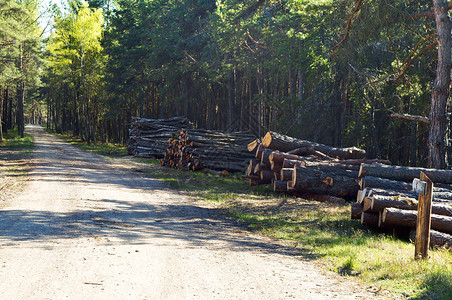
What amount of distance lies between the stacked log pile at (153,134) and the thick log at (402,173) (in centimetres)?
1685

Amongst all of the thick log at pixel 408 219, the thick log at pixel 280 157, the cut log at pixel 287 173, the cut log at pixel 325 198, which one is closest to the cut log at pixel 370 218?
the thick log at pixel 408 219

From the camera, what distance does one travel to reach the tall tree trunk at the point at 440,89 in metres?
12.8

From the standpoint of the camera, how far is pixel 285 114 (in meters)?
24.0

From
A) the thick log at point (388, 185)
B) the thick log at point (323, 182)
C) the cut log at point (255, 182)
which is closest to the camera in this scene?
the thick log at point (388, 185)

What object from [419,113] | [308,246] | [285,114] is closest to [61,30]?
[285,114]

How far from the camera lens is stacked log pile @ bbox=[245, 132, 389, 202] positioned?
13.3 metres

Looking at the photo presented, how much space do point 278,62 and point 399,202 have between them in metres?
16.3

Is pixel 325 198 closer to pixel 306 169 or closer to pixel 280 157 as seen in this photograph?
pixel 306 169

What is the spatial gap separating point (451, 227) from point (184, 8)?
2882 centimetres

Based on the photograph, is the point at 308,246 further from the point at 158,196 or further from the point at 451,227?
the point at 158,196

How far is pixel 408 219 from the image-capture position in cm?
842

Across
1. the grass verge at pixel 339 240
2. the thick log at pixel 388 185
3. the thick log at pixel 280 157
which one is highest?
the thick log at pixel 280 157

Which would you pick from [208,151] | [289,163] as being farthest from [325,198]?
[208,151]

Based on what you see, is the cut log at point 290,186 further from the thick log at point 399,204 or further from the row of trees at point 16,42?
the row of trees at point 16,42
